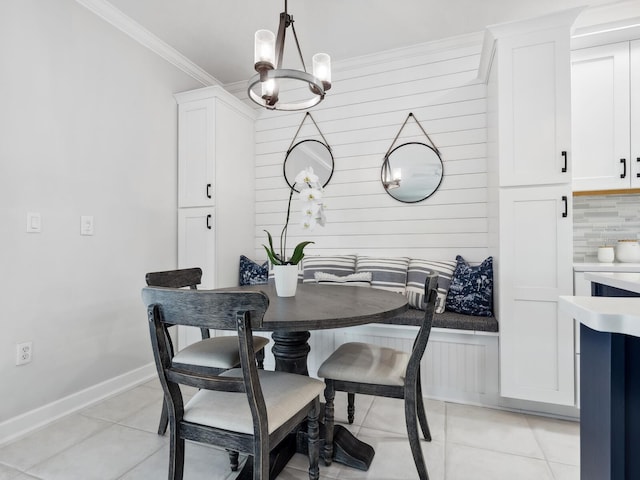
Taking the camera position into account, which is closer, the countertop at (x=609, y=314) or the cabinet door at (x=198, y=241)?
the countertop at (x=609, y=314)

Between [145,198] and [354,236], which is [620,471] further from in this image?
[145,198]

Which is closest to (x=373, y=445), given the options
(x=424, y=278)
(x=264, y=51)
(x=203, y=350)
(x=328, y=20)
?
(x=203, y=350)

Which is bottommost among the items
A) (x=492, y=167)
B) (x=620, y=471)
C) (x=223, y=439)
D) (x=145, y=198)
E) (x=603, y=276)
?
(x=223, y=439)

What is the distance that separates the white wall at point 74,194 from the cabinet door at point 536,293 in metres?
2.69

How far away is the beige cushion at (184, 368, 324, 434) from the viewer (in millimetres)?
1147

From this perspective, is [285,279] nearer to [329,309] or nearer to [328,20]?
[329,309]

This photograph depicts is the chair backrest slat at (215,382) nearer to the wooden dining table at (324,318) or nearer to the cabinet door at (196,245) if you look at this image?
the wooden dining table at (324,318)

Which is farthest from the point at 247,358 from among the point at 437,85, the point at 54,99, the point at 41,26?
the point at 437,85

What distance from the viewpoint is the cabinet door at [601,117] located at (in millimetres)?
2258

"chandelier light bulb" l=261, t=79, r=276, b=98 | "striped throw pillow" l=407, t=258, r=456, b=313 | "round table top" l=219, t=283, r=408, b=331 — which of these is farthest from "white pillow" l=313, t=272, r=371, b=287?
"chandelier light bulb" l=261, t=79, r=276, b=98

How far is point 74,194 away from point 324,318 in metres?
2.01

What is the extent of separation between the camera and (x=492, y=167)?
8.21ft

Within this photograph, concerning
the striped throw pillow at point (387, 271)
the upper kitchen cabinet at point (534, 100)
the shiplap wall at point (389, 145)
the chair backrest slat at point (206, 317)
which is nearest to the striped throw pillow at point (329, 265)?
the striped throw pillow at point (387, 271)

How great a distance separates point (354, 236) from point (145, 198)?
6.01ft
